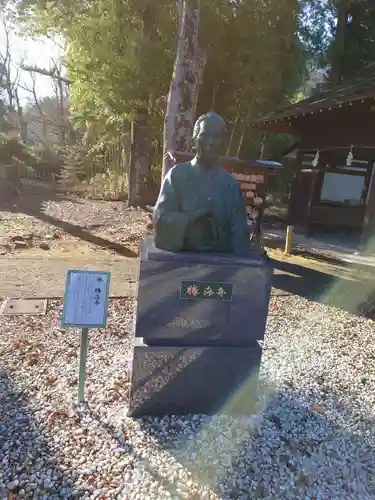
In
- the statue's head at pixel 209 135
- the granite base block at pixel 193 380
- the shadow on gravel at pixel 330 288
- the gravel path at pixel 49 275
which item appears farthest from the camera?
the shadow on gravel at pixel 330 288

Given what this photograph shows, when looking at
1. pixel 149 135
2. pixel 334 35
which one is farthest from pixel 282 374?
pixel 334 35

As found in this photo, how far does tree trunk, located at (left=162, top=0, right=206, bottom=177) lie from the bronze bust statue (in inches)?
161

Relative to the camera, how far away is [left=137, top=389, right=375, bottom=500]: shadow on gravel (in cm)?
214

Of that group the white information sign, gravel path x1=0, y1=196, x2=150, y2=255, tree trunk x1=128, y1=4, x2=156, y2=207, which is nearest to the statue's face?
the white information sign

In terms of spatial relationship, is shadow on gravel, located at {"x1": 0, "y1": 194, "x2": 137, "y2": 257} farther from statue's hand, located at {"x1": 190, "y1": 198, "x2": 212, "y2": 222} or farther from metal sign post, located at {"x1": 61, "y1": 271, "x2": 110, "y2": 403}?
statue's hand, located at {"x1": 190, "y1": 198, "x2": 212, "y2": 222}

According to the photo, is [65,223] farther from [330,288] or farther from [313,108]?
[330,288]

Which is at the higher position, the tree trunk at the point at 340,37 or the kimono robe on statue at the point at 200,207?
the tree trunk at the point at 340,37

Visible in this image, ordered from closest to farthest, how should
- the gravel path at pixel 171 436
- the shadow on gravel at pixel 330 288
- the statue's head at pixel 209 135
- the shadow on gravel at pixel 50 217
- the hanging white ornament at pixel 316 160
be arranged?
the gravel path at pixel 171 436, the statue's head at pixel 209 135, the shadow on gravel at pixel 330 288, the shadow on gravel at pixel 50 217, the hanging white ornament at pixel 316 160

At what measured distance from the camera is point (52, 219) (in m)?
9.42

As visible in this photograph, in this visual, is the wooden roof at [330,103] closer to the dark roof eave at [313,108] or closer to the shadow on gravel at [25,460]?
the dark roof eave at [313,108]

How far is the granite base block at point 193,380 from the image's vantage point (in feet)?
8.35

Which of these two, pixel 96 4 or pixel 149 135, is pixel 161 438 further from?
pixel 149 135

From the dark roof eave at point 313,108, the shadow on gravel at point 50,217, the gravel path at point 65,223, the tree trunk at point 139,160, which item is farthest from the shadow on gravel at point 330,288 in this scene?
the tree trunk at point 139,160

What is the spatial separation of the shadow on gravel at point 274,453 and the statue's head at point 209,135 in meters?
1.85
